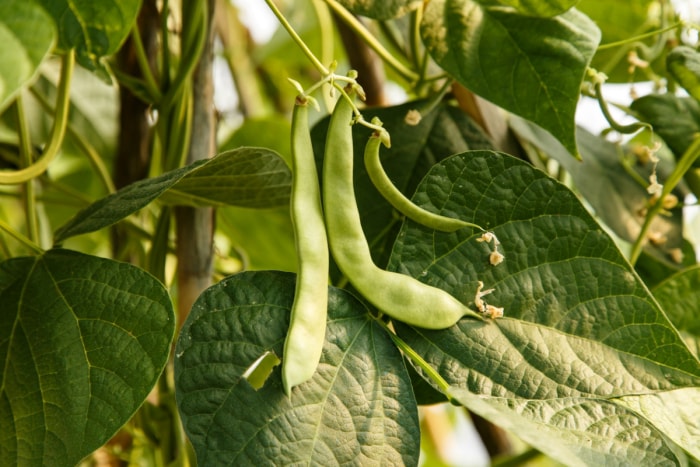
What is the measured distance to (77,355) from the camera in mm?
500

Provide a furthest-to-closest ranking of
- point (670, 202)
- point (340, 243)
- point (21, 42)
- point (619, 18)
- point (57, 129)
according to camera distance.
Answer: point (619, 18) → point (670, 202) → point (57, 129) → point (340, 243) → point (21, 42)

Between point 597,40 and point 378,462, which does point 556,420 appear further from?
point 597,40

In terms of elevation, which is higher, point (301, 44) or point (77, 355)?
point (301, 44)

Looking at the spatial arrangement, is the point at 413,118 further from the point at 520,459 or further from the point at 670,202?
the point at 520,459

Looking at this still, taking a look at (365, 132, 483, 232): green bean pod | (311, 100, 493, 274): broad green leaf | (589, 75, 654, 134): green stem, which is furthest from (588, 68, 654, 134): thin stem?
(365, 132, 483, 232): green bean pod

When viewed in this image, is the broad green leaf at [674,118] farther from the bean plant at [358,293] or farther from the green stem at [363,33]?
the green stem at [363,33]

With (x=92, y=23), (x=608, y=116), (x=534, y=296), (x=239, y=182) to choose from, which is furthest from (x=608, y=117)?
(x=92, y=23)

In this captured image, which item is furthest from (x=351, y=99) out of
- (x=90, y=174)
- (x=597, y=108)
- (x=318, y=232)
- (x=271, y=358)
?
(x=90, y=174)

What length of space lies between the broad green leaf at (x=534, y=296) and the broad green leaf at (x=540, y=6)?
13cm

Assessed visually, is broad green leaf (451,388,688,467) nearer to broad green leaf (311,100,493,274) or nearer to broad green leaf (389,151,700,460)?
broad green leaf (389,151,700,460)

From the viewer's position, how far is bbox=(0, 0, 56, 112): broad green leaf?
356 millimetres

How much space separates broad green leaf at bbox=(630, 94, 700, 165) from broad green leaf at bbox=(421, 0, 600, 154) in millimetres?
145

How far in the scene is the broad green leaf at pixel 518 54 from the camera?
0.56m

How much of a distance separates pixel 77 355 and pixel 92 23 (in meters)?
0.24
